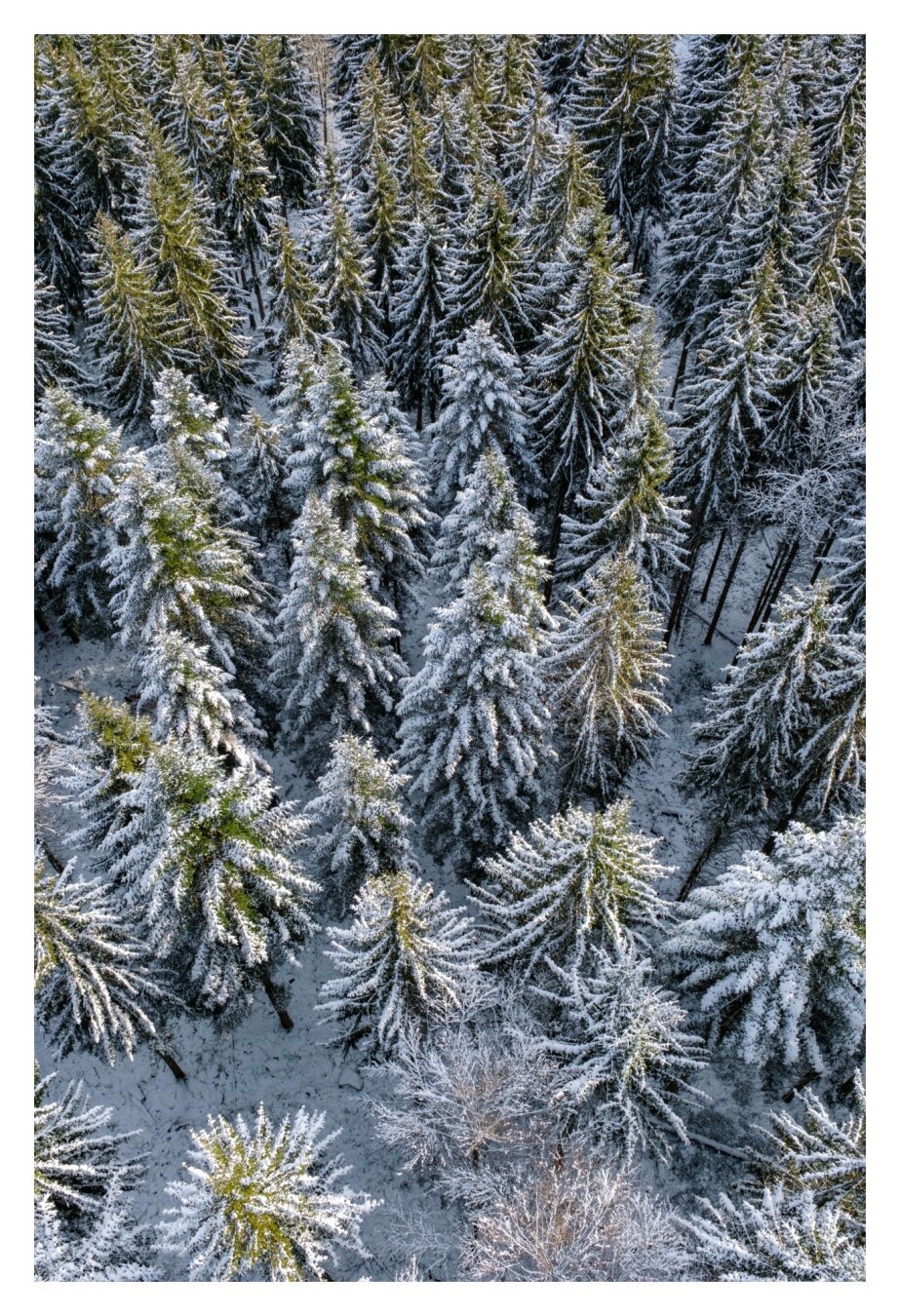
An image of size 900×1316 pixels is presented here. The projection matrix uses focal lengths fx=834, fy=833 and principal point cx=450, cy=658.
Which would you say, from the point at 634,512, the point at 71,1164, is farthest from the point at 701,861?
the point at 71,1164

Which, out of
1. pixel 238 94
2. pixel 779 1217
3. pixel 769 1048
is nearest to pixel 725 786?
pixel 769 1048

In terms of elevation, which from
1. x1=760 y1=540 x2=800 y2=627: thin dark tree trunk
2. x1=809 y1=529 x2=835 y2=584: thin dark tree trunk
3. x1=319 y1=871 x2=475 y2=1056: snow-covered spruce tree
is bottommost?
x1=319 y1=871 x2=475 y2=1056: snow-covered spruce tree

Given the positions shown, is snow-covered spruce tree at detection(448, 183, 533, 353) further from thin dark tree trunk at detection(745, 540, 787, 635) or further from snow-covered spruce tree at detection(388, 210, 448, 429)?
thin dark tree trunk at detection(745, 540, 787, 635)

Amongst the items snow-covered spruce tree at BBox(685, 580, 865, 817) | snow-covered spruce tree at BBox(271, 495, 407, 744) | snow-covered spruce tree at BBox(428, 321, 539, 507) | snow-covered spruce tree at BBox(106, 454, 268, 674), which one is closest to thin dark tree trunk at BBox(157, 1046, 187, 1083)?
snow-covered spruce tree at BBox(271, 495, 407, 744)

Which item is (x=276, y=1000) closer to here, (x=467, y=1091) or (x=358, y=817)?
(x=467, y=1091)

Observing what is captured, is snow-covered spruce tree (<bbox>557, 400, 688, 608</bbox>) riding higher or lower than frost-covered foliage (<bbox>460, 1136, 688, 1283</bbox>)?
higher

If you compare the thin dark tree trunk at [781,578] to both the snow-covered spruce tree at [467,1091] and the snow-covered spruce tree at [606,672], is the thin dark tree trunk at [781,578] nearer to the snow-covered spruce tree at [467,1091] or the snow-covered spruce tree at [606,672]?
the snow-covered spruce tree at [606,672]

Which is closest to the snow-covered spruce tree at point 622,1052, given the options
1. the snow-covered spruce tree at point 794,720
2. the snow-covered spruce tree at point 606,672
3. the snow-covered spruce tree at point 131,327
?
the snow-covered spruce tree at point 606,672
